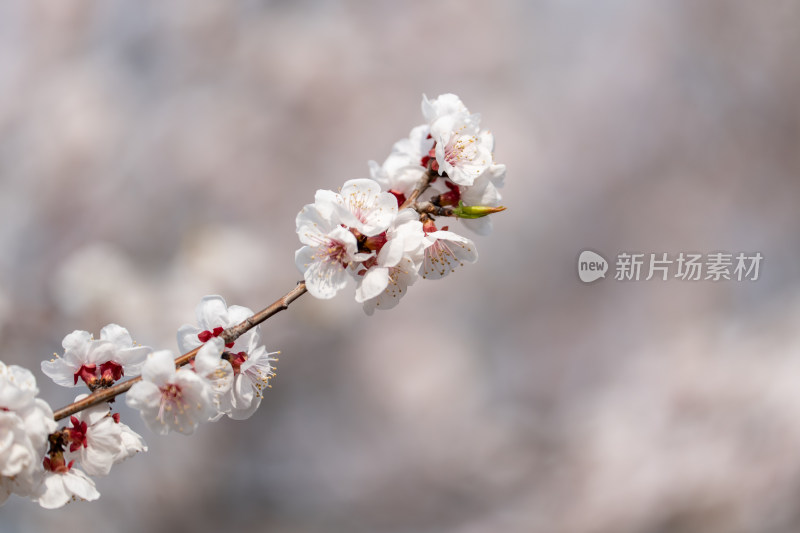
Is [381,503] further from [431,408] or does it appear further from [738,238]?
[738,238]

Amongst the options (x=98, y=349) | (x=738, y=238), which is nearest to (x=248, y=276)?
(x=98, y=349)

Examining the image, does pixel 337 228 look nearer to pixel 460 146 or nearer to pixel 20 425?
pixel 460 146

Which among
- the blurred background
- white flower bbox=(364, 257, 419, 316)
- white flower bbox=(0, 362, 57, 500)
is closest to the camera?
white flower bbox=(0, 362, 57, 500)

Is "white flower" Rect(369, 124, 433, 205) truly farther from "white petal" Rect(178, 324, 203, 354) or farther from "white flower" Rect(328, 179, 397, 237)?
"white petal" Rect(178, 324, 203, 354)

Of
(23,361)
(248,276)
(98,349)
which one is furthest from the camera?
(248,276)

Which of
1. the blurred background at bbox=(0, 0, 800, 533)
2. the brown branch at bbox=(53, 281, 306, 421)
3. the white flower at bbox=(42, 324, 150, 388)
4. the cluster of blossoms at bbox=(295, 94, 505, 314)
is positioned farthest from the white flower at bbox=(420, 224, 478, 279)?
the blurred background at bbox=(0, 0, 800, 533)

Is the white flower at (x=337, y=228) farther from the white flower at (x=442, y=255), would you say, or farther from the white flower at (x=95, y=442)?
the white flower at (x=95, y=442)
